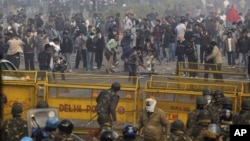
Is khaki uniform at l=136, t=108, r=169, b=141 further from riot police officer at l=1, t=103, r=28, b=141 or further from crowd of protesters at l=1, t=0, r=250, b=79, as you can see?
crowd of protesters at l=1, t=0, r=250, b=79

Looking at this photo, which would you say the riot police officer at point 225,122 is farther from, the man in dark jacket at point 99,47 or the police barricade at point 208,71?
the man in dark jacket at point 99,47

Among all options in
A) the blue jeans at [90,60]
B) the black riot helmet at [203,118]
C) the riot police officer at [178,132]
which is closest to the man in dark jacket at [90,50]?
the blue jeans at [90,60]

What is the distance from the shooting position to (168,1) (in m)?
49.5

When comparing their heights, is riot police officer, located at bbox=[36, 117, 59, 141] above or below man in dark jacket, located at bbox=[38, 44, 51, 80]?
below

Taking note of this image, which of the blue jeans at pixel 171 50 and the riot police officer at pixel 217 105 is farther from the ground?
the blue jeans at pixel 171 50

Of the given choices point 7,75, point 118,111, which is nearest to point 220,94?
point 118,111

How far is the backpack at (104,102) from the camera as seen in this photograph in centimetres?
1591

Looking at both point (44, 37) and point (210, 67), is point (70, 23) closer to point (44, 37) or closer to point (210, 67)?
point (44, 37)

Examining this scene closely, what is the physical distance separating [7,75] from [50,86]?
179 centimetres

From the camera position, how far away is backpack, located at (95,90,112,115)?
52.2ft

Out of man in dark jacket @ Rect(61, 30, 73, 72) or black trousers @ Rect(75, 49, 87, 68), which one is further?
black trousers @ Rect(75, 49, 87, 68)

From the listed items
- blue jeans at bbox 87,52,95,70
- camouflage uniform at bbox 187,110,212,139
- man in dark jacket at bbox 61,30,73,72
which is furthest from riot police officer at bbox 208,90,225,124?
blue jeans at bbox 87,52,95,70

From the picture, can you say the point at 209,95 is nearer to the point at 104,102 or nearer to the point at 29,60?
the point at 104,102

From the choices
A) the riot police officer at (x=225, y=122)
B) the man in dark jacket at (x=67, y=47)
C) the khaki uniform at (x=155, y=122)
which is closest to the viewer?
the riot police officer at (x=225, y=122)
